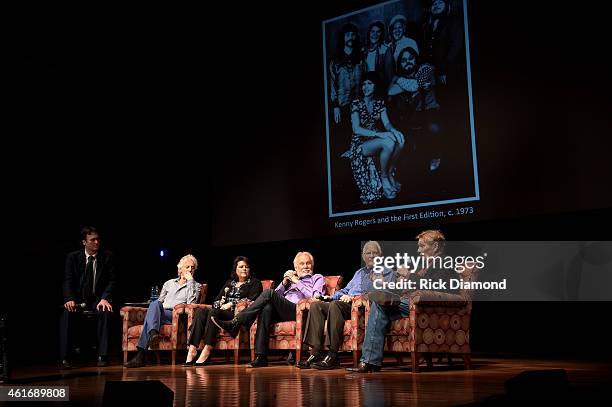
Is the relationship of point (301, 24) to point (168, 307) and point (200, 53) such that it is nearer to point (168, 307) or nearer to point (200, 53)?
point (200, 53)

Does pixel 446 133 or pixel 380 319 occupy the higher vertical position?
pixel 446 133

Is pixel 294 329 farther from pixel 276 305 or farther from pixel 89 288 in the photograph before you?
pixel 89 288

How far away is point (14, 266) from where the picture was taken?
6938 millimetres

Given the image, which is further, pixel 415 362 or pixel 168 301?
pixel 168 301

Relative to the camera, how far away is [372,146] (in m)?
6.61

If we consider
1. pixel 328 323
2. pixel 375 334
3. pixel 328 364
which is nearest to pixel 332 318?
pixel 328 323

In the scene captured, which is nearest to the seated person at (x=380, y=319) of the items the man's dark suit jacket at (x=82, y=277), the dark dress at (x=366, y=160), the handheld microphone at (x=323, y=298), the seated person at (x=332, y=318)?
the seated person at (x=332, y=318)

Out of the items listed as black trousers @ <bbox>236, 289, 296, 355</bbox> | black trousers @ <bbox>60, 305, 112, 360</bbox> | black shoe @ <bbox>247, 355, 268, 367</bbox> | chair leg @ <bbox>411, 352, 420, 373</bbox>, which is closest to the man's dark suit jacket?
black trousers @ <bbox>60, 305, 112, 360</bbox>

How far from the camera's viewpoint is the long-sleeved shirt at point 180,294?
639cm

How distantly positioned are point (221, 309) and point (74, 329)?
52.5 inches

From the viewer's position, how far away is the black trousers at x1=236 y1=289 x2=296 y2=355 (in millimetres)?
5691

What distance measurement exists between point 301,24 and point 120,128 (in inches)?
94.5

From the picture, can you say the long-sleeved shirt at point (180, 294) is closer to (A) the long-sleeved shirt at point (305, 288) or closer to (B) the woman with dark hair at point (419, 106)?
(A) the long-sleeved shirt at point (305, 288)

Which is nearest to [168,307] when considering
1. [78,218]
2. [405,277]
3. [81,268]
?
[81,268]
